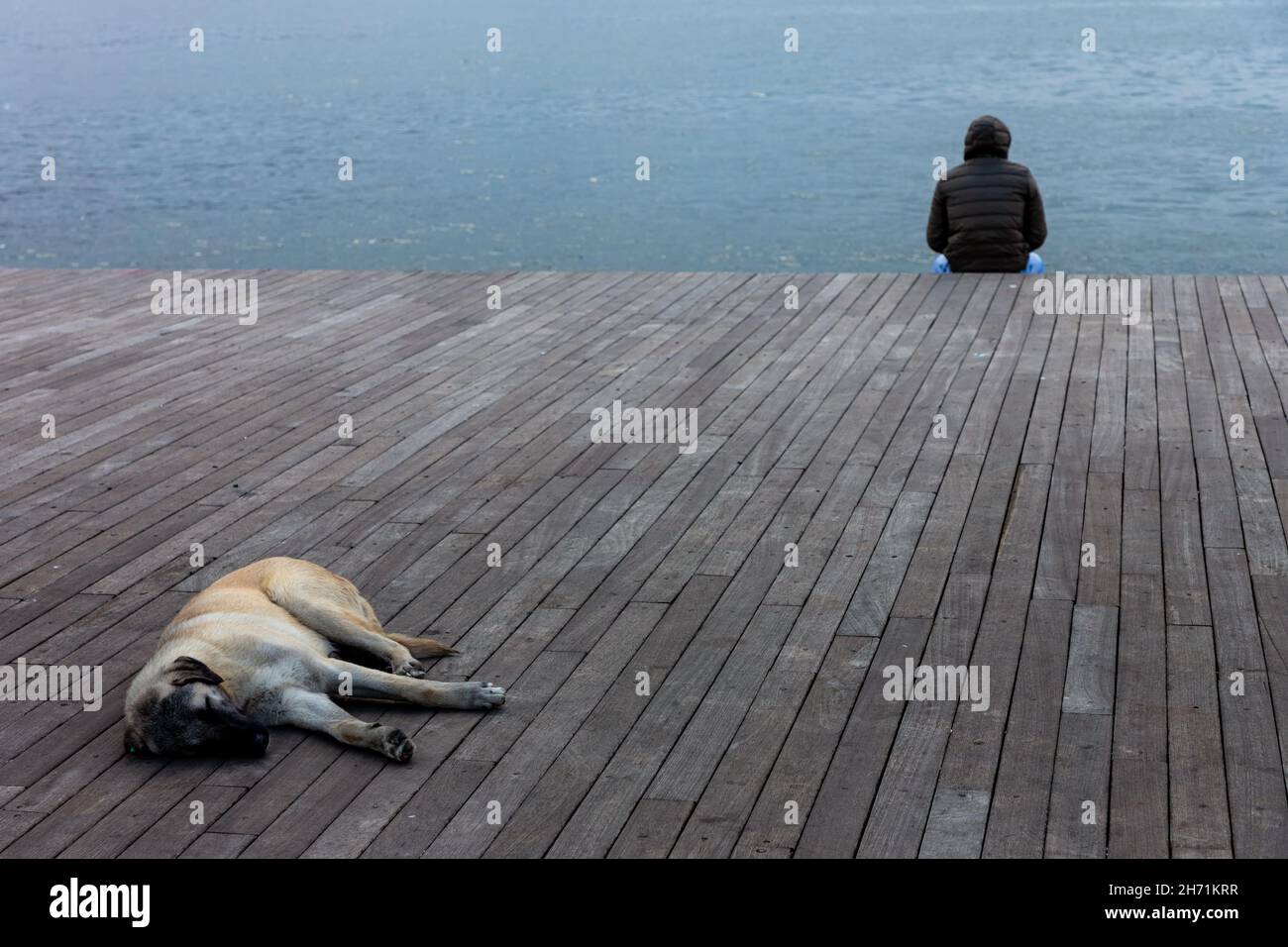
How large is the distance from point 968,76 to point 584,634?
3437cm

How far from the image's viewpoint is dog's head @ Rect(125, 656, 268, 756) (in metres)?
3.92

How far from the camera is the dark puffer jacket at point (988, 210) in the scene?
9.70m

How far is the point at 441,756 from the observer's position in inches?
158

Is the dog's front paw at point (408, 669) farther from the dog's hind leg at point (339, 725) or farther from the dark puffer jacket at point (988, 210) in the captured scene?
the dark puffer jacket at point (988, 210)

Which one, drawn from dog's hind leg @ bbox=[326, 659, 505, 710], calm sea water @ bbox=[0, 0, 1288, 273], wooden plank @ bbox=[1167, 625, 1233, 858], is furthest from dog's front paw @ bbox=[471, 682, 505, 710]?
calm sea water @ bbox=[0, 0, 1288, 273]

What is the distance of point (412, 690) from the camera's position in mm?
4250

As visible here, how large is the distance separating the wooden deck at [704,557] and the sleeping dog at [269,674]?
3.2 inches

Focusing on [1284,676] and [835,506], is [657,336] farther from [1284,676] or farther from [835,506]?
[1284,676]

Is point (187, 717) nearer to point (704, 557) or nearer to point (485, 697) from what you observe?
point (485, 697)

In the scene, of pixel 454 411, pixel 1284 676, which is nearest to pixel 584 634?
pixel 1284 676
